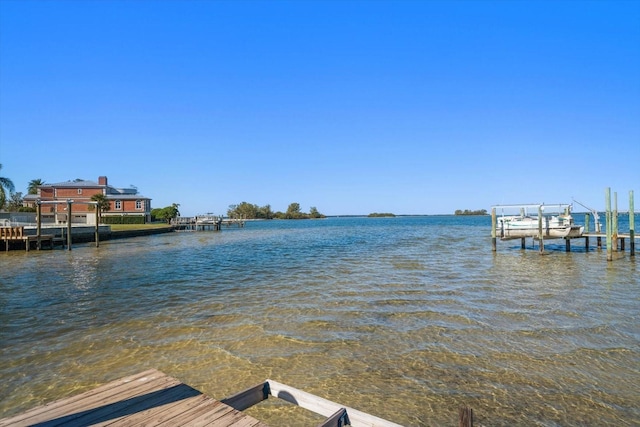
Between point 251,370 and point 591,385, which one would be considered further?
point 251,370

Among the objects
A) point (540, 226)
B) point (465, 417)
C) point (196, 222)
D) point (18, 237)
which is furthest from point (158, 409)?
point (196, 222)

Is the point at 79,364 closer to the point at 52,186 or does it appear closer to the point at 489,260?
the point at 489,260

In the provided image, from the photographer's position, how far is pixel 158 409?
13.4ft

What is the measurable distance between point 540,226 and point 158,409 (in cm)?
2709

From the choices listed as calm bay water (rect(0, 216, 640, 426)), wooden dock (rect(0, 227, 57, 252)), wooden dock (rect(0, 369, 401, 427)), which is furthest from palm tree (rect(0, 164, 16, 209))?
wooden dock (rect(0, 369, 401, 427))

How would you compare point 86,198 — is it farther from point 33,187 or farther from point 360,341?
point 360,341

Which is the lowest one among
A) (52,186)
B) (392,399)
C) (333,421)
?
(392,399)

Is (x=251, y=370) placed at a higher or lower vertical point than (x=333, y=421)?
lower

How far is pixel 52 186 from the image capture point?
2783 inches

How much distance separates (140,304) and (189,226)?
6903 cm

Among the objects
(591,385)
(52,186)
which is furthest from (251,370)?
(52,186)

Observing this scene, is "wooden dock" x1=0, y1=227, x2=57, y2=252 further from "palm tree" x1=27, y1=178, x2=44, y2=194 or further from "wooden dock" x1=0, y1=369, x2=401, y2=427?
"palm tree" x1=27, y1=178, x2=44, y2=194

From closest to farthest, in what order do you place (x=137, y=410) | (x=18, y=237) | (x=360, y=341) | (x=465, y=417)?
(x=465, y=417)
(x=137, y=410)
(x=360, y=341)
(x=18, y=237)

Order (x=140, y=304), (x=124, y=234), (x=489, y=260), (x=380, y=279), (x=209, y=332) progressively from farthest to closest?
(x=124, y=234) → (x=489, y=260) → (x=380, y=279) → (x=140, y=304) → (x=209, y=332)
